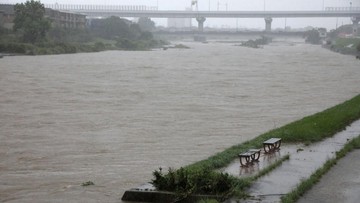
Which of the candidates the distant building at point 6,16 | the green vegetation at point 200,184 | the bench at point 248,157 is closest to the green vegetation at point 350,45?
the distant building at point 6,16

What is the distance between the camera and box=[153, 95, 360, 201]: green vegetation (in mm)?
7078

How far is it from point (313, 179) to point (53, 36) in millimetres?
60490

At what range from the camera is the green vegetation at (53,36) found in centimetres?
5203

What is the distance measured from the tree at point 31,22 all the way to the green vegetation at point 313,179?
47.7 m

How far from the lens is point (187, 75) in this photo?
1332 inches

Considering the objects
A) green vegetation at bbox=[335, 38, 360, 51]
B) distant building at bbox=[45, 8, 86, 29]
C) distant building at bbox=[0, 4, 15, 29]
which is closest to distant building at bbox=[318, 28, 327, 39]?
green vegetation at bbox=[335, 38, 360, 51]

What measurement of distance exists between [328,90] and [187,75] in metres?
9.59

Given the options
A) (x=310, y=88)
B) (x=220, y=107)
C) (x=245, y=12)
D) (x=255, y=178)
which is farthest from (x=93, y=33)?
(x=255, y=178)

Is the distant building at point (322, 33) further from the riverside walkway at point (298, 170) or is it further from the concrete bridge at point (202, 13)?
the riverside walkway at point (298, 170)

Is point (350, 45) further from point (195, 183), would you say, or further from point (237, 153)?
point (195, 183)

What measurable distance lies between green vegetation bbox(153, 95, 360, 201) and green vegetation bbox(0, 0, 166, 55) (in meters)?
38.9

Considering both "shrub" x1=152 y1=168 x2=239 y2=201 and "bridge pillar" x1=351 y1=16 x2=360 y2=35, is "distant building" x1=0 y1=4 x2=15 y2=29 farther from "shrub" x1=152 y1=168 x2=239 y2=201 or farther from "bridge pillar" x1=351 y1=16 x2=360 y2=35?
"bridge pillar" x1=351 y1=16 x2=360 y2=35

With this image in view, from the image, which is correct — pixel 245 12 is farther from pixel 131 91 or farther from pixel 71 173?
pixel 71 173

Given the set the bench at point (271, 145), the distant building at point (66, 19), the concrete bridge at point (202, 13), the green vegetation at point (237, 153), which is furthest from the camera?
the concrete bridge at point (202, 13)
